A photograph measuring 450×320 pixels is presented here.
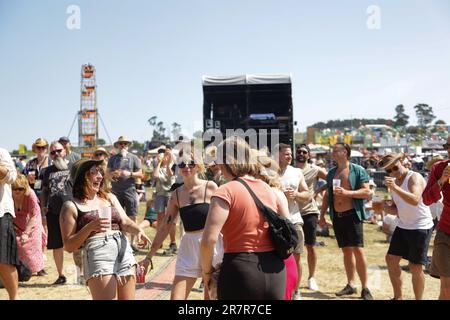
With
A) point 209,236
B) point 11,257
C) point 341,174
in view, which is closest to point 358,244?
point 341,174

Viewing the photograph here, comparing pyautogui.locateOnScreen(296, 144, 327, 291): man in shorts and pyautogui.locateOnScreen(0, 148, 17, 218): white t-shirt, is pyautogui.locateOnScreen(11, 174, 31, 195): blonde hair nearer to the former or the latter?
pyautogui.locateOnScreen(0, 148, 17, 218): white t-shirt

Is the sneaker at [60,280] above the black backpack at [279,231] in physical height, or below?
below

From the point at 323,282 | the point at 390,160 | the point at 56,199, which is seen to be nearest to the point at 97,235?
the point at 56,199

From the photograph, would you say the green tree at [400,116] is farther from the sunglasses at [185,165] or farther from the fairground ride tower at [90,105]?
the sunglasses at [185,165]

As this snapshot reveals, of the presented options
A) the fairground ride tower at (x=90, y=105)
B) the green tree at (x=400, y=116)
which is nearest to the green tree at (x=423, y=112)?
the green tree at (x=400, y=116)

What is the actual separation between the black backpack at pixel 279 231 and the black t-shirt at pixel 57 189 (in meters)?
4.23

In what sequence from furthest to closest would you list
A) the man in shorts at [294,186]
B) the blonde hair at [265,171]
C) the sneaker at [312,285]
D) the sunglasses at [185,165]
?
1. the sneaker at [312,285]
2. the man in shorts at [294,186]
3. the sunglasses at [185,165]
4. the blonde hair at [265,171]

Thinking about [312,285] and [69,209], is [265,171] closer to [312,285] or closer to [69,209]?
[69,209]

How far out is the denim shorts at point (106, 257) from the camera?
3287mm

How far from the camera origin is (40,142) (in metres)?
7.19

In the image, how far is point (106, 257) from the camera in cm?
331

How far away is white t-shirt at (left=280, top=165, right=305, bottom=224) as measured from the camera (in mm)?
5353

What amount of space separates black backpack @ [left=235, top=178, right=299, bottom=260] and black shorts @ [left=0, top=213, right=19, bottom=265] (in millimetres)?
2794
